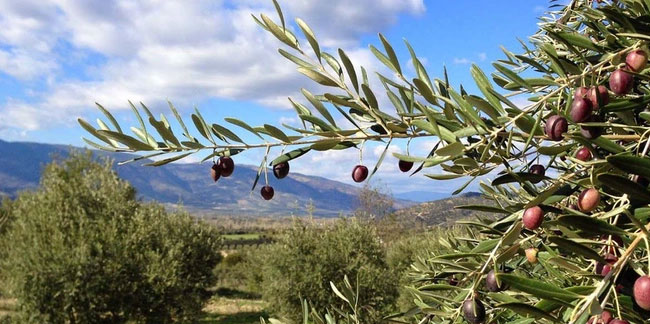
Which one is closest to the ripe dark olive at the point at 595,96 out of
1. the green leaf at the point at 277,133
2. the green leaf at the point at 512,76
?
the green leaf at the point at 512,76

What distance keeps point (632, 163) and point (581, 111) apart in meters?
0.19

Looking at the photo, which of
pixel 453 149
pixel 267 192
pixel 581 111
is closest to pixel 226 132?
pixel 267 192

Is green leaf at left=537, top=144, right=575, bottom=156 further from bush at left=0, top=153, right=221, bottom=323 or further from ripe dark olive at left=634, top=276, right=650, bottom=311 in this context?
bush at left=0, top=153, right=221, bottom=323

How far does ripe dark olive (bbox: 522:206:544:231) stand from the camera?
964mm

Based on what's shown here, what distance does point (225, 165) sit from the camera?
4.58 feet

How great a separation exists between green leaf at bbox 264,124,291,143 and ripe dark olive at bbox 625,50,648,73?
2.54ft

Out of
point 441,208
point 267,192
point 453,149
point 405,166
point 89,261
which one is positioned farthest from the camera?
point 89,261

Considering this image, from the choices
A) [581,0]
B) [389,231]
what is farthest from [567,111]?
[389,231]

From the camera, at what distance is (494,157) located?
1.09m

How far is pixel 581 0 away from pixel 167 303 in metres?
20.0

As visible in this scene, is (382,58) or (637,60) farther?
(382,58)

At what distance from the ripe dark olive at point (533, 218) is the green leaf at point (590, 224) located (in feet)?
0.47

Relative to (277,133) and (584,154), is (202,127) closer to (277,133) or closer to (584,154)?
(277,133)

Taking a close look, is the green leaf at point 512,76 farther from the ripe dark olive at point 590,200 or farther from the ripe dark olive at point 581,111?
the ripe dark olive at point 590,200
